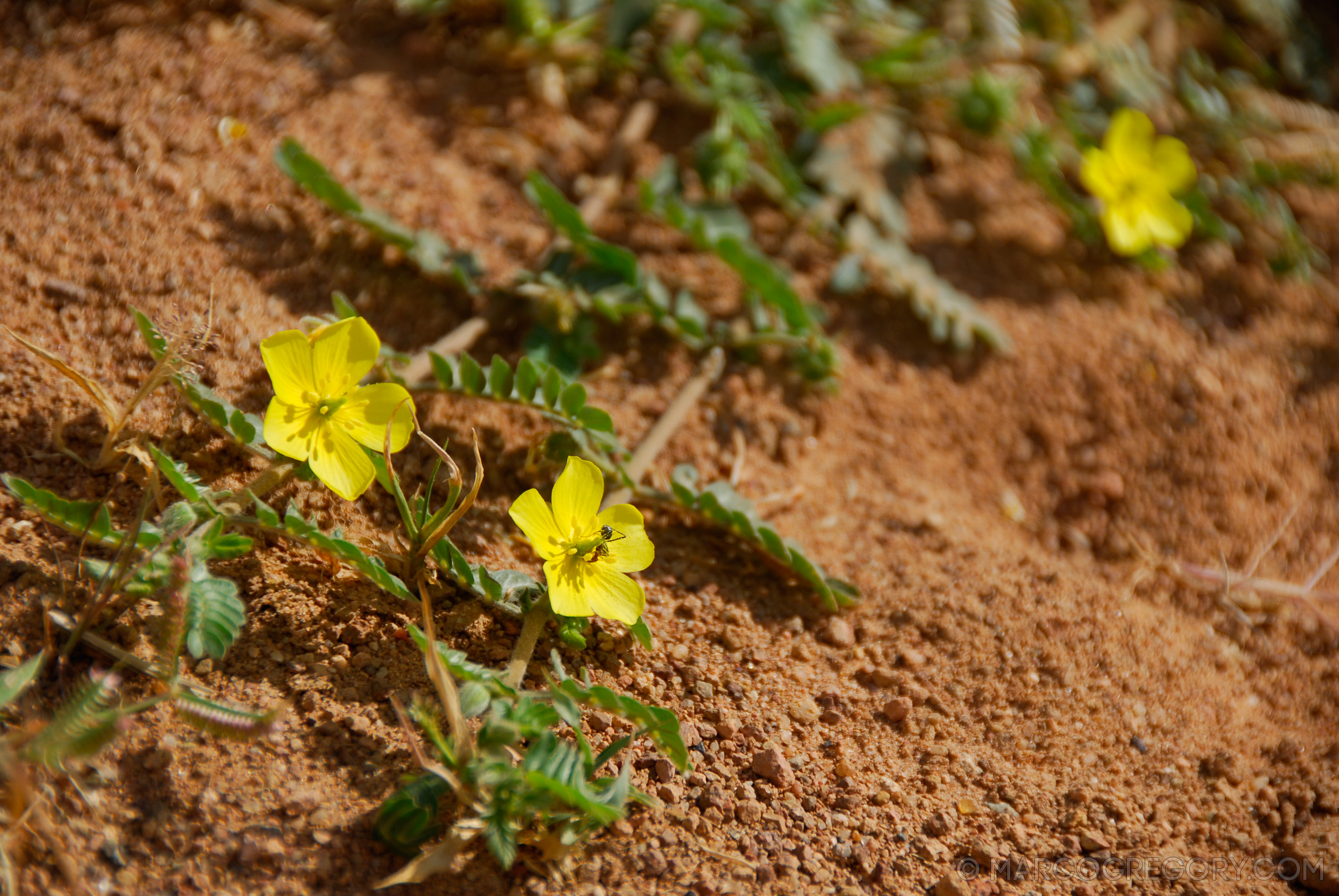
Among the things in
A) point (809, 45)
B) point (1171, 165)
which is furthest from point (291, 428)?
point (1171, 165)

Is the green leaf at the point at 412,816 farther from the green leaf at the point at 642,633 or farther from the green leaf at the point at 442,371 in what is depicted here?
the green leaf at the point at 442,371

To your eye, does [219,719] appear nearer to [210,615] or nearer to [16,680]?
[210,615]

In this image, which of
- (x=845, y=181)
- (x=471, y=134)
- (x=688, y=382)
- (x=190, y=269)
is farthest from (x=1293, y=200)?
(x=190, y=269)

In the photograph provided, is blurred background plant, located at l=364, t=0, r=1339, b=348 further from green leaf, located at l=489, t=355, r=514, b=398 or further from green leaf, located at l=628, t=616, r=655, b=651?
green leaf, located at l=628, t=616, r=655, b=651

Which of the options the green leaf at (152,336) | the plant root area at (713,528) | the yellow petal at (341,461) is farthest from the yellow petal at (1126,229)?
the green leaf at (152,336)

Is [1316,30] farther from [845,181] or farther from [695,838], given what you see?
[695,838]
